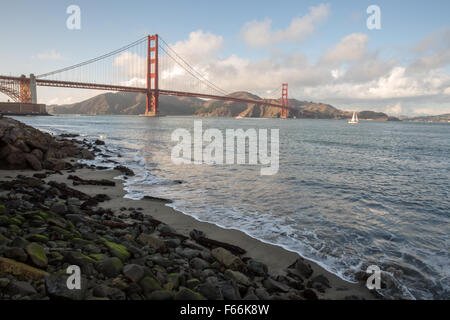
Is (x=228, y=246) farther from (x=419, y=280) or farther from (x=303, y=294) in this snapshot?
(x=419, y=280)

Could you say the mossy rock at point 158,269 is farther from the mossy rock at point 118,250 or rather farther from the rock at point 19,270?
the rock at point 19,270

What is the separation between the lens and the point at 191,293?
2.38m

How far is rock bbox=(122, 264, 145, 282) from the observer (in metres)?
2.51

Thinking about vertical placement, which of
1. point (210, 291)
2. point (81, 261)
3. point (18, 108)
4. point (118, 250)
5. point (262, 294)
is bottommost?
point (262, 294)

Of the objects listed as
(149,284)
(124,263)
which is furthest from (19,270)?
(149,284)

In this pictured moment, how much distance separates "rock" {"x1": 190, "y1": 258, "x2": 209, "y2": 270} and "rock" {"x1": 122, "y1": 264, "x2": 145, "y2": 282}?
2.38 feet

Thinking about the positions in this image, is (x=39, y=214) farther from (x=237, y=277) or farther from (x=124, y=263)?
(x=237, y=277)

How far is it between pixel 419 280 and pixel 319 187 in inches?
189

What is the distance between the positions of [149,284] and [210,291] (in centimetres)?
55

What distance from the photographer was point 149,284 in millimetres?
2479

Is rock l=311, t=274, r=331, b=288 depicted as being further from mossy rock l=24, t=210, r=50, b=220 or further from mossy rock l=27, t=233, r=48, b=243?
mossy rock l=24, t=210, r=50, b=220

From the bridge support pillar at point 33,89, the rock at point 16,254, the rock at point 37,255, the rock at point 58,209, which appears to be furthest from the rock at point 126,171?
the bridge support pillar at point 33,89

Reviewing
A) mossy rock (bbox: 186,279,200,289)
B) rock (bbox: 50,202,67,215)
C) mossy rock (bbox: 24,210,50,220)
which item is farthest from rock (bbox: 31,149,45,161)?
mossy rock (bbox: 186,279,200,289)
